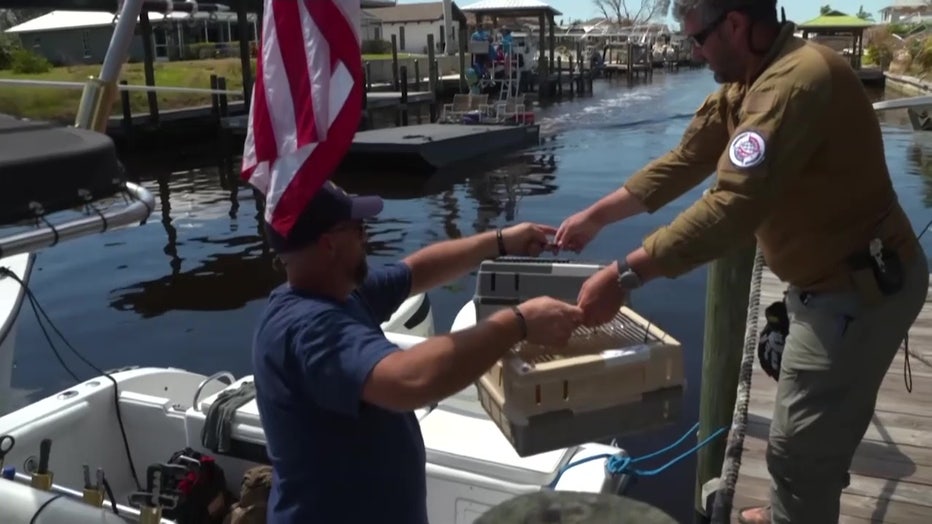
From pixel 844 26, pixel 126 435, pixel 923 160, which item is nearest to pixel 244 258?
pixel 126 435

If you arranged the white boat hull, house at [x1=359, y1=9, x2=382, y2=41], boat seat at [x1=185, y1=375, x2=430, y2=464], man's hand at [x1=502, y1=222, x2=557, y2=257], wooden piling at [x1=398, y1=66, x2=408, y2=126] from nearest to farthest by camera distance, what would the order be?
man's hand at [x1=502, y1=222, x2=557, y2=257]
the white boat hull
boat seat at [x1=185, y1=375, x2=430, y2=464]
wooden piling at [x1=398, y1=66, x2=408, y2=126]
house at [x1=359, y1=9, x2=382, y2=41]

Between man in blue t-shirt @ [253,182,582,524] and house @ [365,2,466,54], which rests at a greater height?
house @ [365,2,466,54]

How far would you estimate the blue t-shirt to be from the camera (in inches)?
82.0

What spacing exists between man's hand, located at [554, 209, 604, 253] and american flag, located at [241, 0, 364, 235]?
130 centimetres

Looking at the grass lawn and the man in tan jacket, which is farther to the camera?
the grass lawn

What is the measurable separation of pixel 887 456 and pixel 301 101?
3694 millimetres

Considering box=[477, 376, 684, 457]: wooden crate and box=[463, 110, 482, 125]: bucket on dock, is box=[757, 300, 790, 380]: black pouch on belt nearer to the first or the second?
box=[477, 376, 684, 457]: wooden crate

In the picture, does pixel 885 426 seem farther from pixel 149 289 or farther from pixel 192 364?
pixel 149 289

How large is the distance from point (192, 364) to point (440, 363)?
9.45 metres

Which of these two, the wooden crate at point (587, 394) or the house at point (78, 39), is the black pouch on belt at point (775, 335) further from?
the house at point (78, 39)

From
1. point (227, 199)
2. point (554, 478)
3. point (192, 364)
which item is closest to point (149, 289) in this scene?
point (192, 364)

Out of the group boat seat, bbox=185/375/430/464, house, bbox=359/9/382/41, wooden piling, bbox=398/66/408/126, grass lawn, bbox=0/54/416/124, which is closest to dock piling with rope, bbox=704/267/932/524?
boat seat, bbox=185/375/430/464

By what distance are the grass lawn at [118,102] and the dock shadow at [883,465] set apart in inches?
1090

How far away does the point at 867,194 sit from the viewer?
9.84ft
